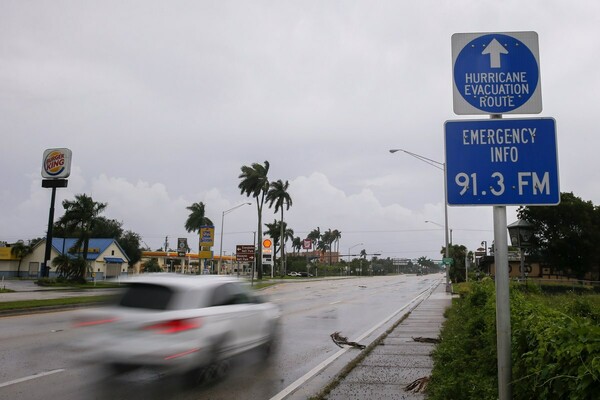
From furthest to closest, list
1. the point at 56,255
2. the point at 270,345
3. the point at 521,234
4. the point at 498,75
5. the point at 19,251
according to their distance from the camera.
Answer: the point at 56,255 → the point at 19,251 → the point at 521,234 → the point at 270,345 → the point at 498,75

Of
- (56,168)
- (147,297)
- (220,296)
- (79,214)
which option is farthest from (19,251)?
(147,297)

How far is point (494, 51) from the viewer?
11.5 feet

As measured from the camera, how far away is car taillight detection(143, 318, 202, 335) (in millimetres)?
6355

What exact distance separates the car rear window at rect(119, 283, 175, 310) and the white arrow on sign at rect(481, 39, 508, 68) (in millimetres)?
5256

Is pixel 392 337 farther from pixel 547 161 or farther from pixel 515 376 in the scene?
pixel 547 161

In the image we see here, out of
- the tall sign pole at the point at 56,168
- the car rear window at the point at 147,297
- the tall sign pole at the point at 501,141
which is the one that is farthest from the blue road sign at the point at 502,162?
the tall sign pole at the point at 56,168

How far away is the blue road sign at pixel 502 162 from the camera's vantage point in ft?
10.5

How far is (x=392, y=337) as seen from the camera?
12.1m

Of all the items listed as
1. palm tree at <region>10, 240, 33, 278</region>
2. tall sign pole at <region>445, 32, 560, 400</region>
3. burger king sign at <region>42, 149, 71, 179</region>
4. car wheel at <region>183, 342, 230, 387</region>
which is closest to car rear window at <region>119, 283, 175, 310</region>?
car wheel at <region>183, 342, 230, 387</region>

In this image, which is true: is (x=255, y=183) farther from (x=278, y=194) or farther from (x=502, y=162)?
(x=502, y=162)

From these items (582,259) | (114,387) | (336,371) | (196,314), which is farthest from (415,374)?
(582,259)

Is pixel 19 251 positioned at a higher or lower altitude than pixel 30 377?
higher

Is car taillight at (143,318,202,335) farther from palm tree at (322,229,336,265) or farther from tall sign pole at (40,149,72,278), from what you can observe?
palm tree at (322,229,336,265)

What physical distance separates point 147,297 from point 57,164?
49.5 m
